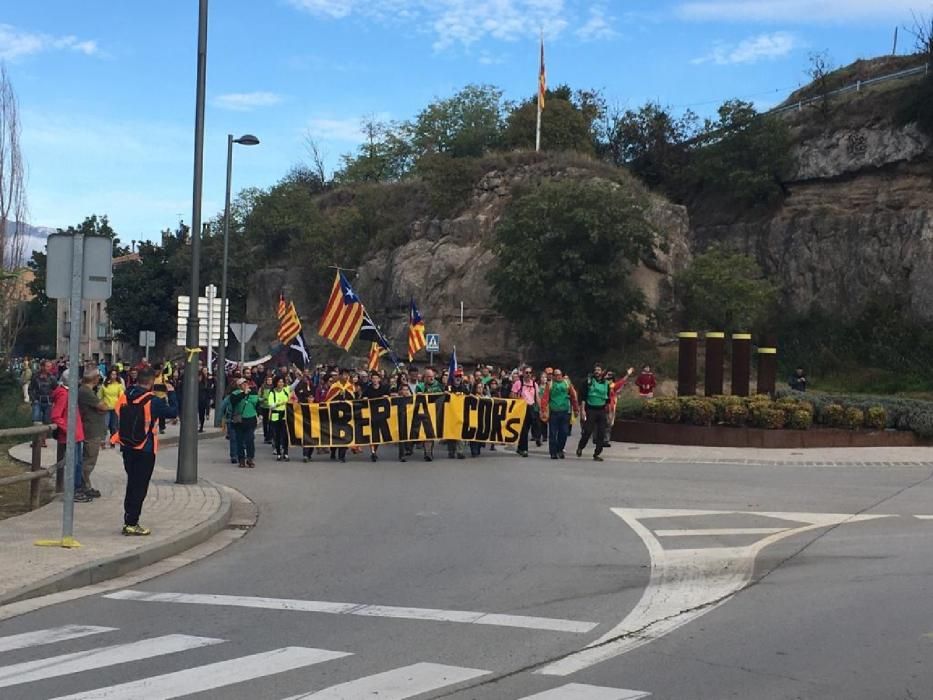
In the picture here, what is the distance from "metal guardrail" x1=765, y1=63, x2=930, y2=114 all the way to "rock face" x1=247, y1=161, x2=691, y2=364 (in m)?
10.5

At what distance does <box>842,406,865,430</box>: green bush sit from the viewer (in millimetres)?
22844

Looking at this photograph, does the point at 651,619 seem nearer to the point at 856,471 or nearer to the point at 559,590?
the point at 559,590

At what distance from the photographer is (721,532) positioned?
11773 millimetres

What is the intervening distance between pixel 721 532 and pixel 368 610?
5.16 metres

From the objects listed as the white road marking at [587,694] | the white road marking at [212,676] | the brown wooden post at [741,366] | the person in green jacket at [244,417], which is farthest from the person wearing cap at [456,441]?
the white road marking at [587,694]

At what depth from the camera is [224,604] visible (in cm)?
835

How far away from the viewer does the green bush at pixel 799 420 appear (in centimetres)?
2230

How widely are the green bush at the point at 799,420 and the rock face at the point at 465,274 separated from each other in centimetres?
2492

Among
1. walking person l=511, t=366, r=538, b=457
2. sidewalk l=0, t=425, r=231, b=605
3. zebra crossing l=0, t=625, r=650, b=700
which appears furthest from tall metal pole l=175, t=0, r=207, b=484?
zebra crossing l=0, t=625, r=650, b=700

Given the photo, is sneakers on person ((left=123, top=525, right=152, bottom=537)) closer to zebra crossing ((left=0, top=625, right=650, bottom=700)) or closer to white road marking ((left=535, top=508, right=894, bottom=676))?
zebra crossing ((left=0, top=625, right=650, bottom=700))

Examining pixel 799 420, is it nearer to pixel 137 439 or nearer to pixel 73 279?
pixel 137 439

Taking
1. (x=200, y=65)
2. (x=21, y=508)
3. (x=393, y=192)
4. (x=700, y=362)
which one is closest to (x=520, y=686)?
(x=21, y=508)

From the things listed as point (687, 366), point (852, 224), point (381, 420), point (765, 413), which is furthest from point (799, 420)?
point (852, 224)

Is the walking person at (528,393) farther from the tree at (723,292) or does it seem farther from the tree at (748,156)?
the tree at (748,156)
